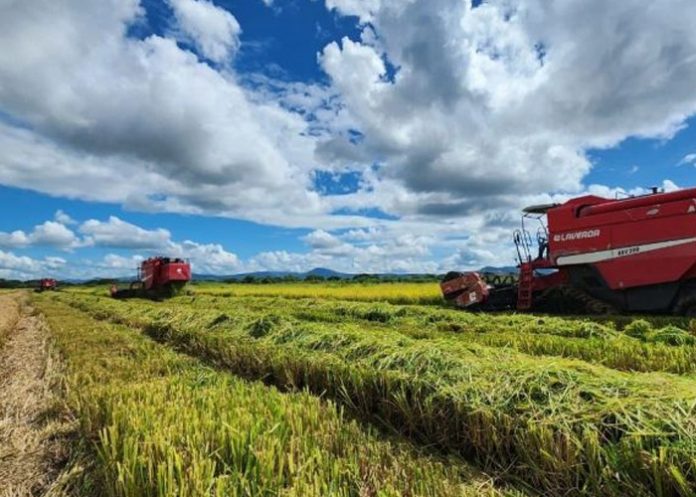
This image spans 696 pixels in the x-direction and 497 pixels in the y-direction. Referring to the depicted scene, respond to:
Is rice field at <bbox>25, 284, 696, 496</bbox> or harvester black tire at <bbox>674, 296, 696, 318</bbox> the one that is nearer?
rice field at <bbox>25, 284, 696, 496</bbox>

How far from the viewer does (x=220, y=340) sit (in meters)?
7.84

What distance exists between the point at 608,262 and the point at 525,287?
2432 millimetres

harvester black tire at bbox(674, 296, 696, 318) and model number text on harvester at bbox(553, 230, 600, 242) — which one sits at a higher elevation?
model number text on harvester at bbox(553, 230, 600, 242)

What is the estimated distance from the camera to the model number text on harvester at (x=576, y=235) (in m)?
12.4

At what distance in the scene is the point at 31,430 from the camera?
4.48 metres

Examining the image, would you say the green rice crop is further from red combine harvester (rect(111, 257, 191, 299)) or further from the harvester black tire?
red combine harvester (rect(111, 257, 191, 299))

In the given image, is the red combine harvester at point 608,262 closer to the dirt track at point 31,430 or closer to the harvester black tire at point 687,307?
the harvester black tire at point 687,307

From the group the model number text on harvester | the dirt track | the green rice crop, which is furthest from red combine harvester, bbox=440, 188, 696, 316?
the dirt track

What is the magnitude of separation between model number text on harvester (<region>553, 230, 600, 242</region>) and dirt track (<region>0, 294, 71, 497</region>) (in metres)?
11.7

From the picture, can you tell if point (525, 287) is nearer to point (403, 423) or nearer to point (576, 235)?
point (576, 235)

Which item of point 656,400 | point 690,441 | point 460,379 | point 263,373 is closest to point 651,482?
point 690,441

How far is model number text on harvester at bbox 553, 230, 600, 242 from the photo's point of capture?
12422mm

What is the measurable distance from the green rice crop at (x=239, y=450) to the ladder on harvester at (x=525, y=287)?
1068 cm

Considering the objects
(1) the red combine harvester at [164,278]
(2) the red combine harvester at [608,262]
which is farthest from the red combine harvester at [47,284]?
(2) the red combine harvester at [608,262]
